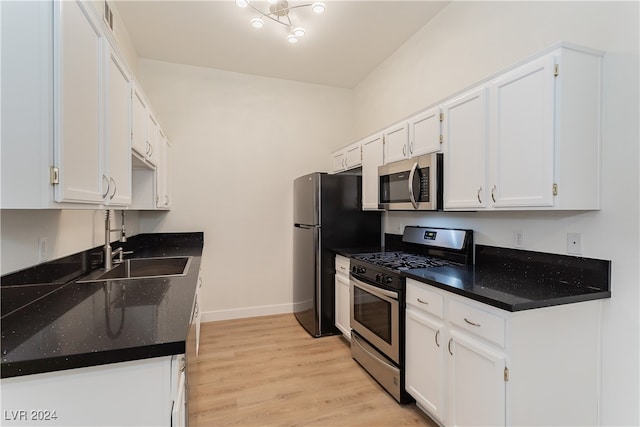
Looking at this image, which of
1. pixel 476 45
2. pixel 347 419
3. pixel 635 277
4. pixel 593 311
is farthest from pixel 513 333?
pixel 476 45

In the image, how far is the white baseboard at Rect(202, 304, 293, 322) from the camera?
3.82m

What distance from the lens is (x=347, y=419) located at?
81.0 inches

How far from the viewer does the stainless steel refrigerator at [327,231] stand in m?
3.34

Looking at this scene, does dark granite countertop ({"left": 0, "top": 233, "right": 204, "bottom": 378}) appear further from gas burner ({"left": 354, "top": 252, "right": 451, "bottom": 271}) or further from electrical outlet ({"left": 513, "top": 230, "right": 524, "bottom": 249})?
electrical outlet ({"left": 513, "top": 230, "right": 524, "bottom": 249})

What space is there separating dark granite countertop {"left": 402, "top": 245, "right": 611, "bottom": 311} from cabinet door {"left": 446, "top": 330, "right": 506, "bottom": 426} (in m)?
0.27

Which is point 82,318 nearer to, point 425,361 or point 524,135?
point 425,361

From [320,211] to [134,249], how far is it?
198cm

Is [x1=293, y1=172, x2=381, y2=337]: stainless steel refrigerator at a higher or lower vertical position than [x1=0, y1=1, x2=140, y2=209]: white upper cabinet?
lower

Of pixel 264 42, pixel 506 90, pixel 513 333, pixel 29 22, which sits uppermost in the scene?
pixel 264 42

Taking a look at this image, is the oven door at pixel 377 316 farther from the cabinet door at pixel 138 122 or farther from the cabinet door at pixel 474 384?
the cabinet door at pixel 138 122

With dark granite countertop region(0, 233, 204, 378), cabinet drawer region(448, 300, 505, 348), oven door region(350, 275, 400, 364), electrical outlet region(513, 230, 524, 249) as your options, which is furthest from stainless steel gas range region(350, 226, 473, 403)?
dark granite countertop region(0, 233, 204, 378)

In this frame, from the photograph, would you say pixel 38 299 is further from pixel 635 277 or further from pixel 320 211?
pixel 635 277

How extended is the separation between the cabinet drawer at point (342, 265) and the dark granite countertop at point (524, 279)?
3.26ft

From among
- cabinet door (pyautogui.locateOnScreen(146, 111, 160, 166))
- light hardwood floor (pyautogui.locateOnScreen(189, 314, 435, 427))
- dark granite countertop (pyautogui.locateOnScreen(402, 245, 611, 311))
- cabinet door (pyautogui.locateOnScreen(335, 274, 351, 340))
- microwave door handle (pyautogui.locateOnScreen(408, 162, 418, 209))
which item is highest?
cabinet door (pyautogui.locateOnScreen(146, 111, 160, 166))
